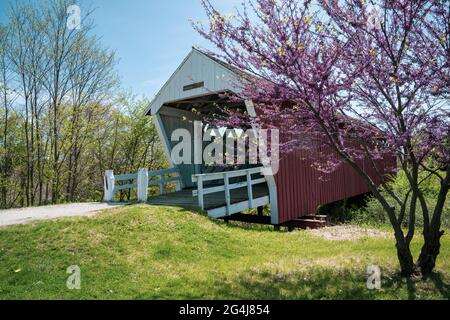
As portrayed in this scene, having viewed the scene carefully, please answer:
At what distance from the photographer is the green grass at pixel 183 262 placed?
3.85 meters

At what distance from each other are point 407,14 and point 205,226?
4.98 m

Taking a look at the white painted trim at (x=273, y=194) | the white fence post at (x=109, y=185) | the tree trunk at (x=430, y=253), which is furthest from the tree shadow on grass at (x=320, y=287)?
the white fence post at (x=109, y=185)

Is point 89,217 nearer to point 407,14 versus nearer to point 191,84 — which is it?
point 191,84

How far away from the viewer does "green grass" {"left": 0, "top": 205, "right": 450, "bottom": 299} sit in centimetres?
385

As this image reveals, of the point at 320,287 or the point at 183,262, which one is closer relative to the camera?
the point at 320,287

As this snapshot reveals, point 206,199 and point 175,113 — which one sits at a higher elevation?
point 175,113

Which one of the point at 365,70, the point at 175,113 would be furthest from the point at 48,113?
the point at 365,70

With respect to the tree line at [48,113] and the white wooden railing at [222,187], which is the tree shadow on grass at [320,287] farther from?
the tree line at [48,113]

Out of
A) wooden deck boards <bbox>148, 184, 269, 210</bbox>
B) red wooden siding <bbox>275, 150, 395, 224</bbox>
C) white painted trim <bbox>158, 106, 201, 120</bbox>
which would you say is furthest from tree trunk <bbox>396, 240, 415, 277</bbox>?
white painted trim <bbox>158, 106, 201, 120</bbox>

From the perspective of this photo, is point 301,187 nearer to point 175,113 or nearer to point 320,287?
point 175,113

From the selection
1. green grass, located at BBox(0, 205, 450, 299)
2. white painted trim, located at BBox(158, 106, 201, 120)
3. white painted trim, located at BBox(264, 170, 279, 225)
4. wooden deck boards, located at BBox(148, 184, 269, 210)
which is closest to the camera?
green grass, located at BBox(0, 205, 450, 299)

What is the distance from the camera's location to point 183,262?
513 cm

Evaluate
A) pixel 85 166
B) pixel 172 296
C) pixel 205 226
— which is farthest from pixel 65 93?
pixel 172 296

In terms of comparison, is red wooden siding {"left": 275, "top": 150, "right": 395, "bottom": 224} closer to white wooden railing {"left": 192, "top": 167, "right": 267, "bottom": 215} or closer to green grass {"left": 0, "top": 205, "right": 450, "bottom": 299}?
white wooden railing {"left": 192, "top": 167, "right": 267, "bottom": 215}
